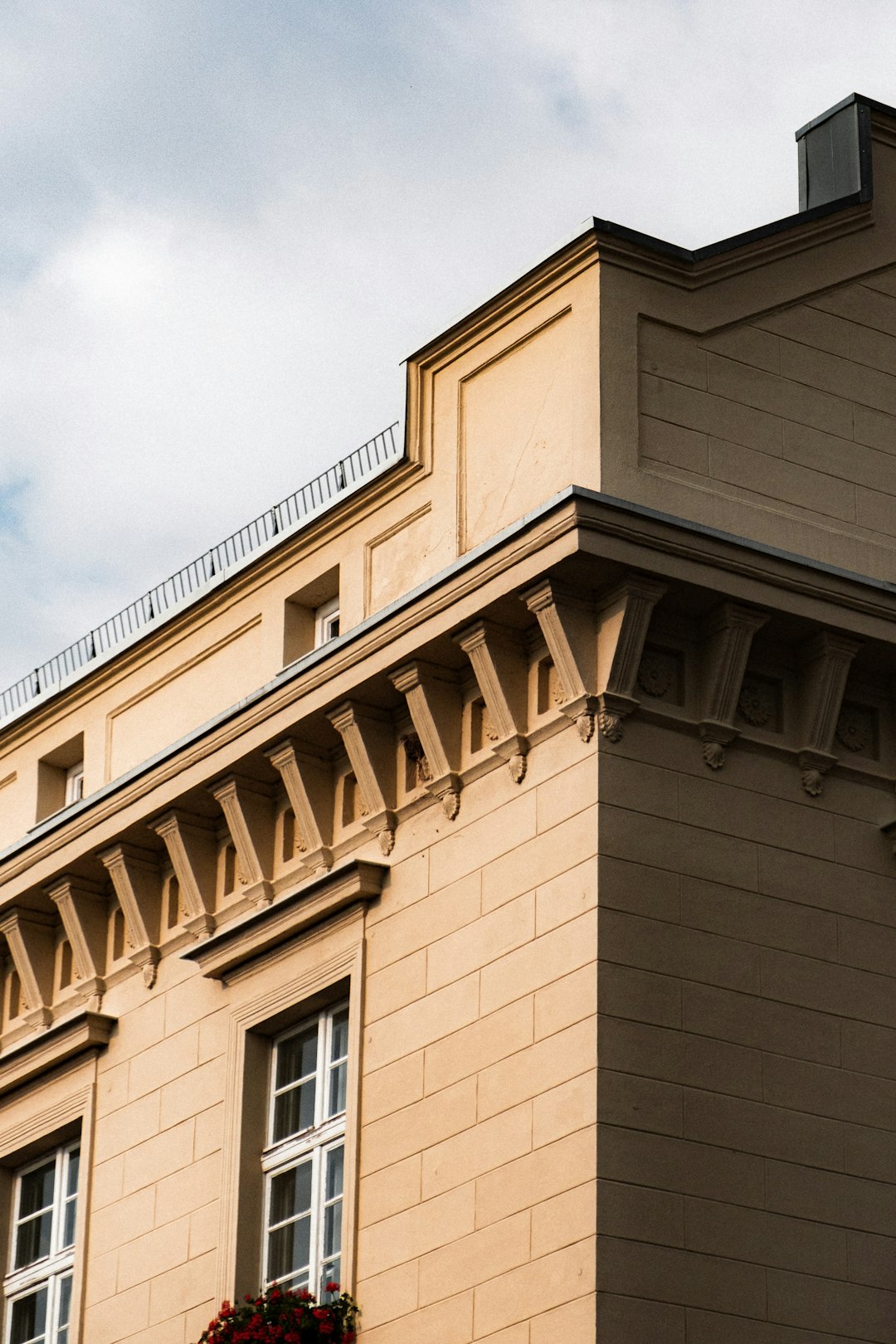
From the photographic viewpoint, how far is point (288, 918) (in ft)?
62.0

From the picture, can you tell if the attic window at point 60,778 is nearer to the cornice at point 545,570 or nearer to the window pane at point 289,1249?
the cornice at point 545,570

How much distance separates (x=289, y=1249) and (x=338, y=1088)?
111 centimetres

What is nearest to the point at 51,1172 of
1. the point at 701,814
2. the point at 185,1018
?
the point at 185,1018

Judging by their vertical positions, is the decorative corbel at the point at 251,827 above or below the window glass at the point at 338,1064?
above

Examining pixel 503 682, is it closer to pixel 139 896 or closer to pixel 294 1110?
pixel 294 1110

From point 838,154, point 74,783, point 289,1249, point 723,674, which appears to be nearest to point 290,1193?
point 289,1249

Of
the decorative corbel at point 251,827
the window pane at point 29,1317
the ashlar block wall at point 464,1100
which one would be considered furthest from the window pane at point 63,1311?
the decorative corbel at point 251,827

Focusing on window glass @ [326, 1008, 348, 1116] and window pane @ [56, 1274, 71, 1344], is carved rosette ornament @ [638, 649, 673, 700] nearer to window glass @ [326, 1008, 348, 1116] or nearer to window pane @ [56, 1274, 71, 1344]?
window glass @ [326, 1008, 348, 1116]

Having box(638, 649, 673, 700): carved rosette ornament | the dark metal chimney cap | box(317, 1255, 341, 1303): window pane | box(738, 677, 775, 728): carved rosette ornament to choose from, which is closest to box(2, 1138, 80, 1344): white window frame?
box(317, 1255, 341, 1303): window pane

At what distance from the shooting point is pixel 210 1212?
742 inches

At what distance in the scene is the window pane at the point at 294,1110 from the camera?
18.8 meters

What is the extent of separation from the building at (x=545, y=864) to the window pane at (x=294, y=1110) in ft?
0.12

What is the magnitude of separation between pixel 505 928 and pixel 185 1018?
12.4 ft

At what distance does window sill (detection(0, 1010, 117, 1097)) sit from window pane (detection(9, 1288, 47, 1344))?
1611 mm
